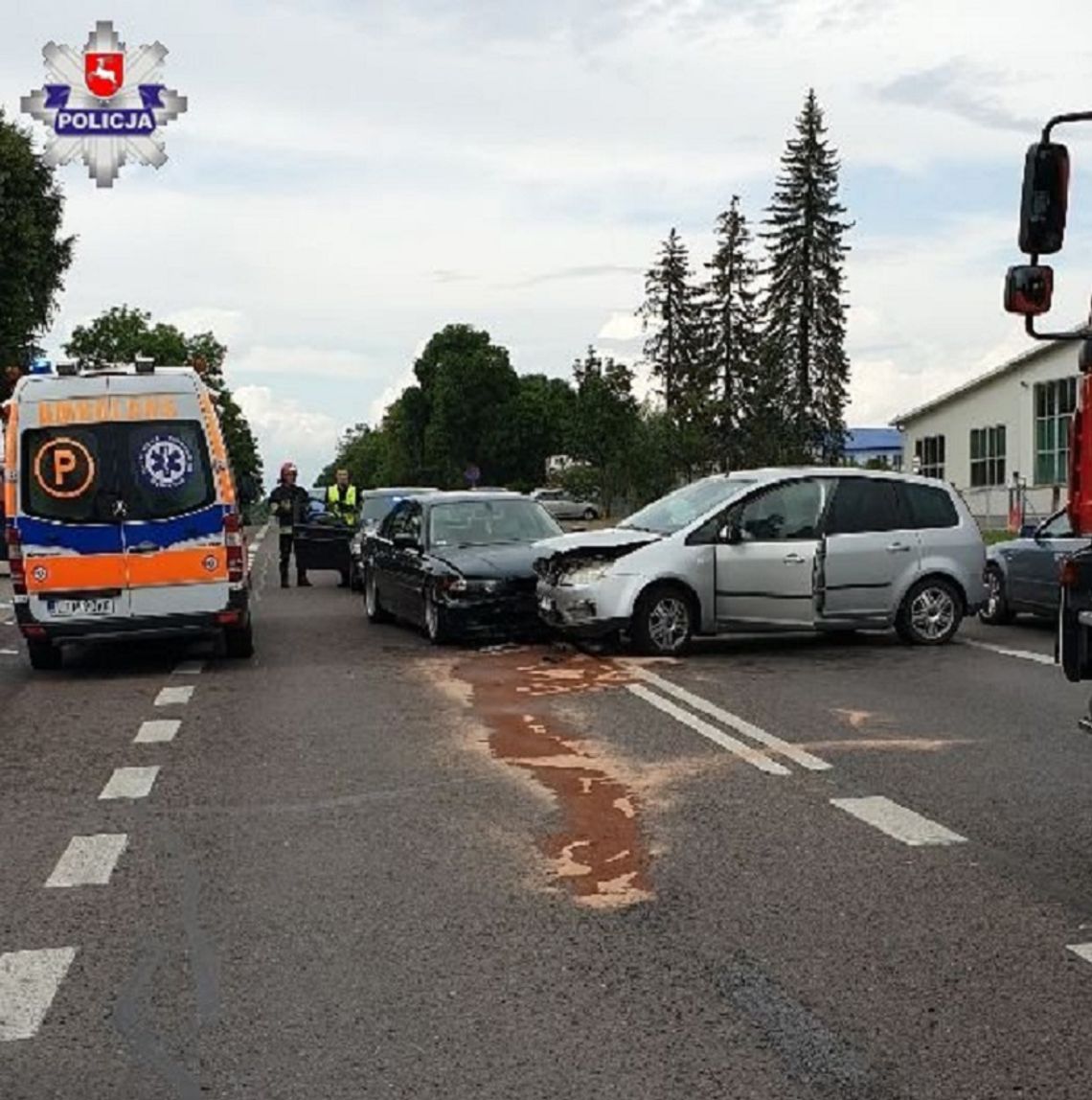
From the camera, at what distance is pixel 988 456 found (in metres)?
56.5

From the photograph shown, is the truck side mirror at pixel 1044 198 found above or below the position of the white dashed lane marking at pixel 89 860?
above

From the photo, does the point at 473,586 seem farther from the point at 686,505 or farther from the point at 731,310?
the point at 731,310

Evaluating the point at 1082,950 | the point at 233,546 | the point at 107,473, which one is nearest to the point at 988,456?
the point at 233,546

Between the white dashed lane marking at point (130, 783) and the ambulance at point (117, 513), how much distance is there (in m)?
4.59

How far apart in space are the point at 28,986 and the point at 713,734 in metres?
5.58

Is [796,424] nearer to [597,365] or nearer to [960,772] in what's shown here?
[597,365]

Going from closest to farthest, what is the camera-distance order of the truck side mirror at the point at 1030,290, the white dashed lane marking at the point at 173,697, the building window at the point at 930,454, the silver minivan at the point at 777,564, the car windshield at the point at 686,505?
1. the truck side mirror at the point at 1030,290
2. the white dashed lane marking at the point at 173,697
3. the silver minivan at the point at 777,564
4. the car windshield at the point at 686,505
5. the building window at the point at 930,454

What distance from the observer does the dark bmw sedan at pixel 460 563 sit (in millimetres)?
15500

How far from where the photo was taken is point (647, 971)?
538 centimetres

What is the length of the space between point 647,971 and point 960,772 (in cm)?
397

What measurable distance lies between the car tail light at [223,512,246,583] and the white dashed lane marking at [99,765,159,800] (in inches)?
183

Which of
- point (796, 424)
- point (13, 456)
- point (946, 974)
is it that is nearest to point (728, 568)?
point (13, 456)

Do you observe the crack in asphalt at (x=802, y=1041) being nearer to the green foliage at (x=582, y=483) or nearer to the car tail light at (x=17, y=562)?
the car tail light at (x=17, y=562)

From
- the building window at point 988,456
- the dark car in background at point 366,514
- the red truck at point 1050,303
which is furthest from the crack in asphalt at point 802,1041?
the building window at point 988,456
